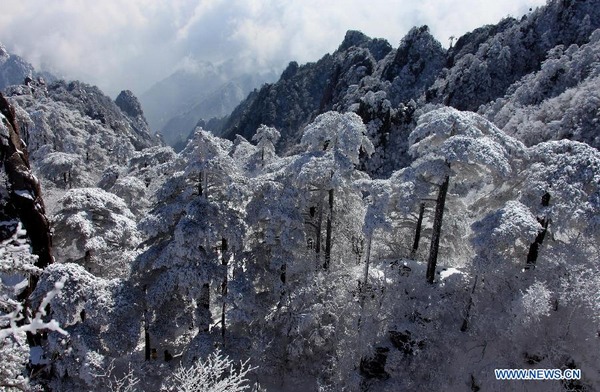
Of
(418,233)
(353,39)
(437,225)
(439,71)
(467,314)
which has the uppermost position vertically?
(353,39)

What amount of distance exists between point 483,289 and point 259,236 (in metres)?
11.6

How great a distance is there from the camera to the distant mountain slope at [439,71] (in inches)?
3152

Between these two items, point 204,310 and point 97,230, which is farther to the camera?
point 204,310

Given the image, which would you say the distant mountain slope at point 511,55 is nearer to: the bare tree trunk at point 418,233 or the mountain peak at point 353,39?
the mountain peak at point 353,39

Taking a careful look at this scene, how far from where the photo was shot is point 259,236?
20266 millimetres

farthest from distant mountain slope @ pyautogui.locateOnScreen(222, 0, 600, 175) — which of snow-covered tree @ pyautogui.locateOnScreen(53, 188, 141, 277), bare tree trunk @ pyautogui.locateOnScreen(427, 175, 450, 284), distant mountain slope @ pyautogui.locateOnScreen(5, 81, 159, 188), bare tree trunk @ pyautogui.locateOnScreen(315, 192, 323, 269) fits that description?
snow-covered tree @ pyautogui.locateOnScreen(53, 188, 141, 277)

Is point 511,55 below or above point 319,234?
above

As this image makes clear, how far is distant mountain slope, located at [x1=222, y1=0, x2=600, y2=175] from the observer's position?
80.1m

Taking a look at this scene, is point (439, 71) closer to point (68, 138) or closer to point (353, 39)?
point (353, 39)

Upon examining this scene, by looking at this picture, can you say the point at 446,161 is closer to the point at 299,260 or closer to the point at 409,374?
the point at 299,260

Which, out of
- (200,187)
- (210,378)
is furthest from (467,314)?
(200,187)

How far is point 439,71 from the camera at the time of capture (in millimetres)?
105375

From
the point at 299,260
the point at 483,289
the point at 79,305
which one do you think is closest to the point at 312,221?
the point at 299,260

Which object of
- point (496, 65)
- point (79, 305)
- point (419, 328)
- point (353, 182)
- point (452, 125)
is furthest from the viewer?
point (496, 65)
